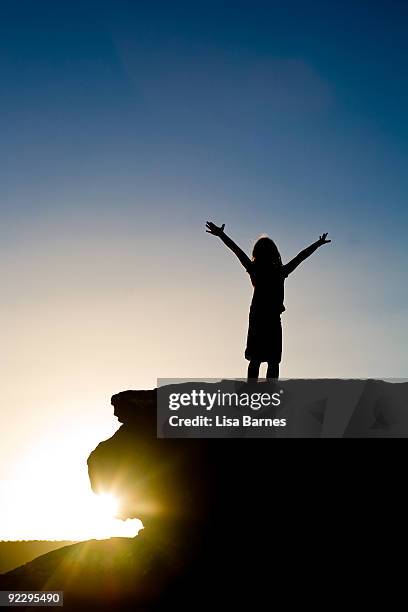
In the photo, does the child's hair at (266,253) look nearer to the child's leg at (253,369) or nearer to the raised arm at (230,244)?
the raised arm at (230,244)

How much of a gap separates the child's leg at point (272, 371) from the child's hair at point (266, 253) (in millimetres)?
2318

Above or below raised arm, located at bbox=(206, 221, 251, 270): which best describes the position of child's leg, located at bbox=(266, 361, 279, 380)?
below

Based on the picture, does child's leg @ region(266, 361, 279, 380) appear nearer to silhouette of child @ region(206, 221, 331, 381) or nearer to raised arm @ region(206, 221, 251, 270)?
silhouette of child @ region(206, 221, 331, 381)

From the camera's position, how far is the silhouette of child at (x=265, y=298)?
13.0 meters

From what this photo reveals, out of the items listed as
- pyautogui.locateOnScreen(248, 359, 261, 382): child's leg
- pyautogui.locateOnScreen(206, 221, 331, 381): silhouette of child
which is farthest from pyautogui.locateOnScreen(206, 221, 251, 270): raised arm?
pyautogui.locateOnScreen(248, 359, 261, 382): child's leg

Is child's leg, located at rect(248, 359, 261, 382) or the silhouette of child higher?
the silhouette of child

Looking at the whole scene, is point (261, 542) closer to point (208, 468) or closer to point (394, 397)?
point (208, 468)

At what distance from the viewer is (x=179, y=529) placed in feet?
47.5

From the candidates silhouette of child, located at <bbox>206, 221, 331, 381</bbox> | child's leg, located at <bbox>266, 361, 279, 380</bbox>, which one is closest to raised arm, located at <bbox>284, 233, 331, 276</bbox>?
silhouette of child, located at <bbox>206, 221, 331, 381</bbox>

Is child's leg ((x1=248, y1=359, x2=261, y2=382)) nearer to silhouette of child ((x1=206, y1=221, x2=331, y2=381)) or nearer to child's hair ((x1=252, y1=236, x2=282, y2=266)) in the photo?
silhouette of child ((x1=206, y1=221, x2=331, y2=381))

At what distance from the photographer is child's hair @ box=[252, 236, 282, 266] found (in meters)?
12.9

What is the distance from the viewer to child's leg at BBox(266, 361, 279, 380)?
517 inches

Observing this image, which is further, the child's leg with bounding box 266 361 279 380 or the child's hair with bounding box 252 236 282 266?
the child's leg with bounding box 266 361 279 380

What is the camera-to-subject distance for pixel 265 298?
13109mm
